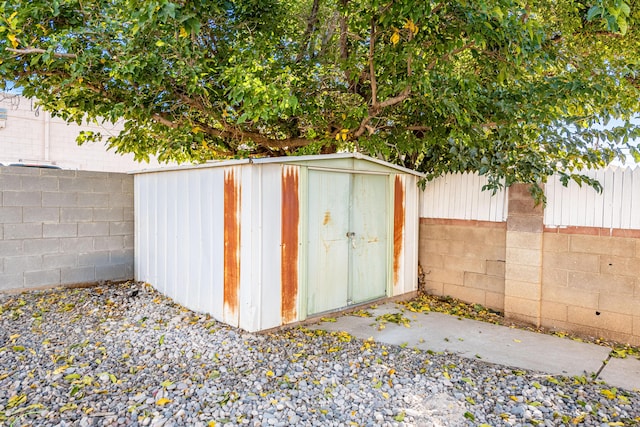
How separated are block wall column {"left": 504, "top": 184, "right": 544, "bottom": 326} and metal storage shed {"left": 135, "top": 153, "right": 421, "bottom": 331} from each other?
4.06ft

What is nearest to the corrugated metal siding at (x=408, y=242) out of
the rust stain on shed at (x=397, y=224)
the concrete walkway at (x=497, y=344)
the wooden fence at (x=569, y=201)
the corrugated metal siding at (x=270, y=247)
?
the rust stain on shed at (x=397, y=224)

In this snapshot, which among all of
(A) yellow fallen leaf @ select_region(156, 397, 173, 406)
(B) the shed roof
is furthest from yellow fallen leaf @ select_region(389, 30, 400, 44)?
(A) yellow fallen leaf @ select_region(156, 397, 173, 406)

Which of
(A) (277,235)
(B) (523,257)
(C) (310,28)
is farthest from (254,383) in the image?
(C) (310,28)

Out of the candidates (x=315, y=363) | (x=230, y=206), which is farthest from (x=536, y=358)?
(x=230, y=206)

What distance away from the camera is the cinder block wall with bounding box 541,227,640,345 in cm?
392

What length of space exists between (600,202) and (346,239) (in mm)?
2584

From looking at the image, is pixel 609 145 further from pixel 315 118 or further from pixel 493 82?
pixel 315 118

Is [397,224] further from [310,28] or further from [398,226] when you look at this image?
[310,28]

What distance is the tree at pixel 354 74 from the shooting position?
12.8 ft

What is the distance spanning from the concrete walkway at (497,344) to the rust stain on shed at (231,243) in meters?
0.87

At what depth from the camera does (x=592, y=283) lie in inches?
163

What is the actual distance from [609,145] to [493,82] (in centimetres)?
152

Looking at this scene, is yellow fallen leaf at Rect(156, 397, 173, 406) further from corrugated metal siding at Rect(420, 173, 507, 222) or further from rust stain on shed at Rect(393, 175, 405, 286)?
corrugated metal siding at Rect(420, 173, 507, 222)

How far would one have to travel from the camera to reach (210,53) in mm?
5082
